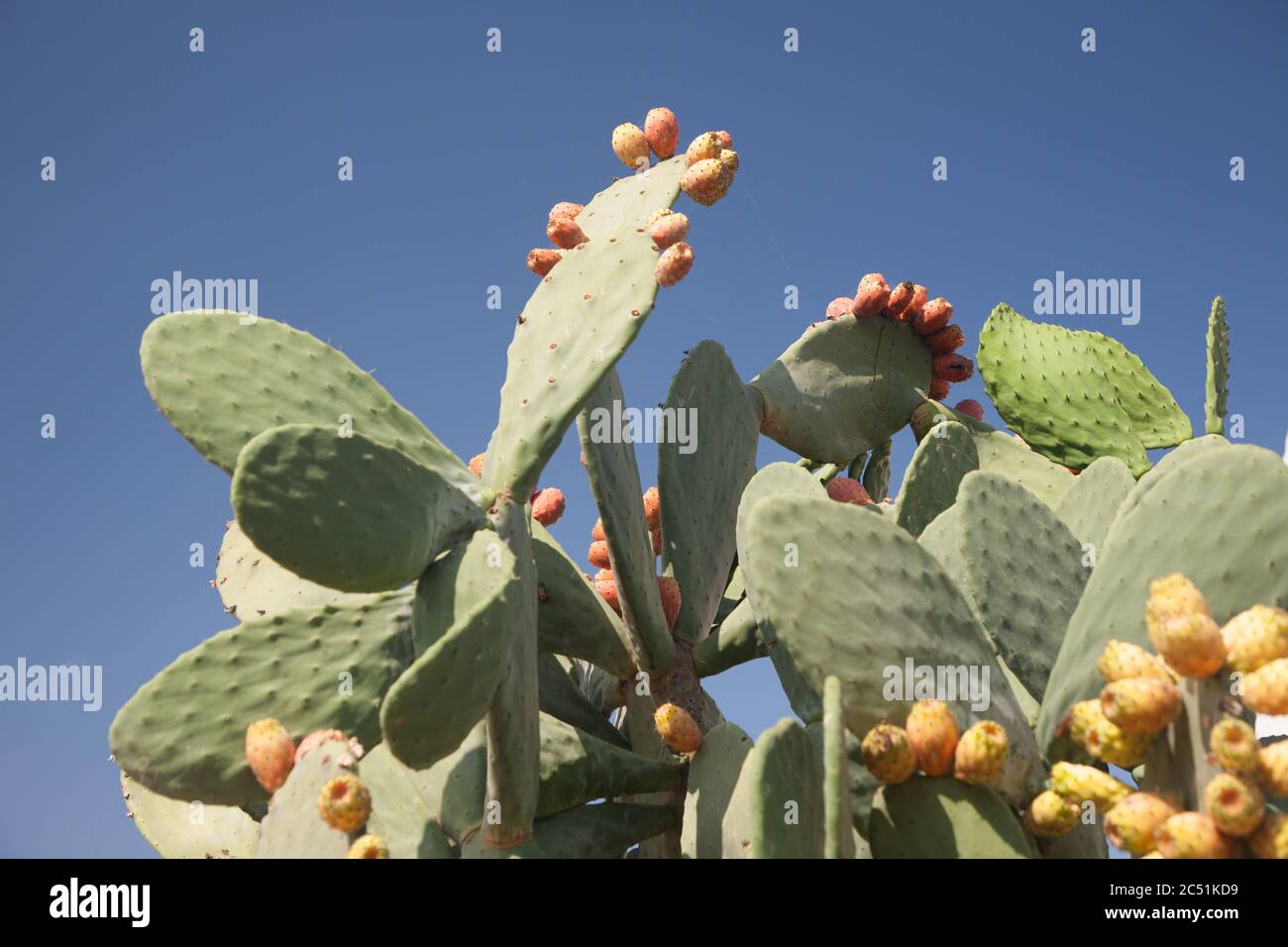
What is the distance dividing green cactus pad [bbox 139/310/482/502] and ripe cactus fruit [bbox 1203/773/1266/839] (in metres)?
1.02

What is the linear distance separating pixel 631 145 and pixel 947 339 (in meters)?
1.06

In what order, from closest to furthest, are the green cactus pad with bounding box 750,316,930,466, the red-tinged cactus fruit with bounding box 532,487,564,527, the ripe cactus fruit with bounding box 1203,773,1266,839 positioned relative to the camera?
the ripe cactus fruit with bounding box 1203,773,1266,839, the red-tinged cactus fruit with bounding box 532,487,564,527, the green cactus pad with bounding box 750,316,930,466

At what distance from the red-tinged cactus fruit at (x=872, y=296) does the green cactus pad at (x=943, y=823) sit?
170 cm

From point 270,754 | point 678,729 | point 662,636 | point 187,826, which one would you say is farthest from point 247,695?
point 187,826

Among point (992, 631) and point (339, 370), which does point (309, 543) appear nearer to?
point (339, 370)

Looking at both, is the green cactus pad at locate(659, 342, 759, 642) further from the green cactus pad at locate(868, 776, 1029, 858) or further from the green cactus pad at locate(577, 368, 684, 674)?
the green cactus pad at locate(868, 776, 1029, 858)

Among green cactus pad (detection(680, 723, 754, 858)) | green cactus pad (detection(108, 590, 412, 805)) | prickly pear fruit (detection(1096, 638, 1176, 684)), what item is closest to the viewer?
prickly pear fruit (detection(1096, 638, 1176, 684))

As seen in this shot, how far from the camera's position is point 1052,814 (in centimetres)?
130

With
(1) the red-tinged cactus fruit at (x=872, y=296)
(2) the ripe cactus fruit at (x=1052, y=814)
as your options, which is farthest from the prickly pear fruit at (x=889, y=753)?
(1) the red-tinged cactus fruit at (x=872, y=296)

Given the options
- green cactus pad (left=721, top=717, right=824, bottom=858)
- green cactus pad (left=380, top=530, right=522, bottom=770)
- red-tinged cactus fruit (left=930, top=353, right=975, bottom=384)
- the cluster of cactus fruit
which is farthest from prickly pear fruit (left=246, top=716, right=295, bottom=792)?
red-tinged cactus fruit (left=930, top=353, right=975, bottom=384)

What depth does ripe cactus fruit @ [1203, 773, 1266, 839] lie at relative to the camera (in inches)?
41.3

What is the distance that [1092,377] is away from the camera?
9.08 ft
